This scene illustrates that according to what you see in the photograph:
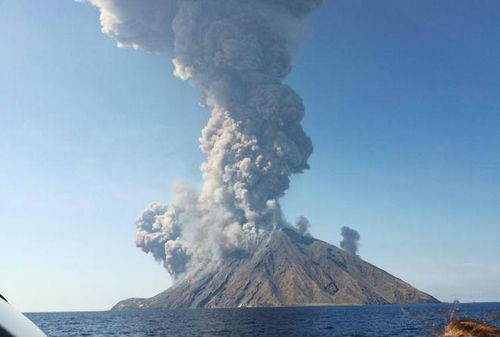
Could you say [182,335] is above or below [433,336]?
above

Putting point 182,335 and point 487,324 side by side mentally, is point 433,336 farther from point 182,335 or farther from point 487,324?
point 182,335

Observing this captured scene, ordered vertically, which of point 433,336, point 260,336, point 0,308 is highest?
point 260,336

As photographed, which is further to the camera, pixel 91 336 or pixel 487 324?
pixel 91 336

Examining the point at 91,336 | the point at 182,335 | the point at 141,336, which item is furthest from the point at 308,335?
the point at 91,336

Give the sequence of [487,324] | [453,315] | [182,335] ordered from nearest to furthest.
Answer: [487,324] < [453,315] < [182,335]

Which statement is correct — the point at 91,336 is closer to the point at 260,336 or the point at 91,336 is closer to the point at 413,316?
the point at 260,336

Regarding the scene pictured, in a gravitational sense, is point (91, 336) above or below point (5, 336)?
above

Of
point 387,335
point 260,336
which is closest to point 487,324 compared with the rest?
point 260,336

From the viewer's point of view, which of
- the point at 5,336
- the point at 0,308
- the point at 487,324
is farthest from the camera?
the point at 487,324

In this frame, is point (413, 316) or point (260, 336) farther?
point (260, 336)
